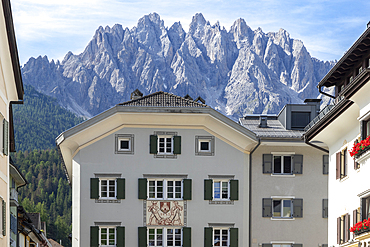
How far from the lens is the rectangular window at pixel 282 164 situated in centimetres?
3819

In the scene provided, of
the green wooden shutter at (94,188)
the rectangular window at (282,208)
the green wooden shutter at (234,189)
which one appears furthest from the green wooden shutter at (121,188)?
the rectangular window at (282,208)

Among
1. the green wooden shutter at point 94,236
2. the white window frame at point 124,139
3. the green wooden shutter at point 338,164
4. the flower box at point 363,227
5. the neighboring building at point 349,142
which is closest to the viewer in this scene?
the flower box at point 363,227

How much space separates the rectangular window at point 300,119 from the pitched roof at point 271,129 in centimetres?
91

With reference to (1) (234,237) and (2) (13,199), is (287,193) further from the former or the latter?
(2) (13,199)

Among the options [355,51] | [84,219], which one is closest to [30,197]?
[84,219]

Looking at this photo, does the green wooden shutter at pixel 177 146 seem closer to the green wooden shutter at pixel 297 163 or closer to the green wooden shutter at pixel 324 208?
the green wooden shutter at pixel 297 163

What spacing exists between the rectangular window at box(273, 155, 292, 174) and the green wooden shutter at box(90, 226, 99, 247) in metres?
11.8

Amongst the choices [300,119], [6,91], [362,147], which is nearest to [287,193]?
[300,119]

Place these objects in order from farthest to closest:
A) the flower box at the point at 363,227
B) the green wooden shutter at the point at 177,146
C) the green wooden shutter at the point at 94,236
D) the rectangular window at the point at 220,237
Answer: the green wooden shutter at the point at 177,146 → the rectangular window at the point at 220,237 → the green wooden shutter at the point at 94,236 → the flower box at the point at 363,227

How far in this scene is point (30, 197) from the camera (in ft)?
611

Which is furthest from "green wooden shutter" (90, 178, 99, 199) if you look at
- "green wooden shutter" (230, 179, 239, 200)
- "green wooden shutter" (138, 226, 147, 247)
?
"green wooden shutter" (230, 179, 239, 200)

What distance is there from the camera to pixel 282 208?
124ft

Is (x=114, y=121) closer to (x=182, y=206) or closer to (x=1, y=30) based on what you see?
(x=182, y=206)

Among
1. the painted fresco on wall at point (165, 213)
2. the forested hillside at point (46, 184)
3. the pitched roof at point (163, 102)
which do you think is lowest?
the forested hillside at point (46, 184)
